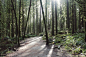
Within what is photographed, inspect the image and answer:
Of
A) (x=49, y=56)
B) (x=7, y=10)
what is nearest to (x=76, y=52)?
(x=49, y=56)

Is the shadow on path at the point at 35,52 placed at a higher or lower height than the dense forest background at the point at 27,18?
lower

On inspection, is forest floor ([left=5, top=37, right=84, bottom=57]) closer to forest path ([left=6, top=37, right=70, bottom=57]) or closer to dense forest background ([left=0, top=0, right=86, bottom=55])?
forest path ([left=6, top=37, right=70, bottom=57])

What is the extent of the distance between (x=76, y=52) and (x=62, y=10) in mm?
20834

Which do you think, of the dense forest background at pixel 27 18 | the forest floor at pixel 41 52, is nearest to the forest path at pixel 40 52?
the forest floor at pixel 41 52

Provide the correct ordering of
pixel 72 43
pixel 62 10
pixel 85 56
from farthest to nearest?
pixel 62 10 → pixel 72 43 → pixel 85 56

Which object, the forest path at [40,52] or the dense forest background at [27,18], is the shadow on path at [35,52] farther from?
A: the dense forest background at [27,18]

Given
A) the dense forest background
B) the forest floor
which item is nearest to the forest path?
the forest floor

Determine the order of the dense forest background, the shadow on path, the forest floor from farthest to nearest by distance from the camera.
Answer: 1. the dense forest background
2. the shadow on path
3. the forest floor

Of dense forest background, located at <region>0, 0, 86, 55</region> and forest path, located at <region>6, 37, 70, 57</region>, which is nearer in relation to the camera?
forest path, located at <region>6, 37, 70, 57</region>

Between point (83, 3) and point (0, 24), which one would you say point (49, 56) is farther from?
point (0, 24)

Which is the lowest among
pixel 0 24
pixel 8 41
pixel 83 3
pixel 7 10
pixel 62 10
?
pixel 8 41

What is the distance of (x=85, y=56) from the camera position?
4398 millimetres

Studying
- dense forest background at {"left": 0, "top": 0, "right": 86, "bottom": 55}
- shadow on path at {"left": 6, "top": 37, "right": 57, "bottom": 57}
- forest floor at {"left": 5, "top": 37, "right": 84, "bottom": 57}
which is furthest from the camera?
dense forest background at {"left": 0, "top": 0, "right": 86, "bottom": 55}

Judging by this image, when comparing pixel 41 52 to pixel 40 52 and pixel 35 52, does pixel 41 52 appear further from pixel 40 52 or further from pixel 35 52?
pixel 35 52
